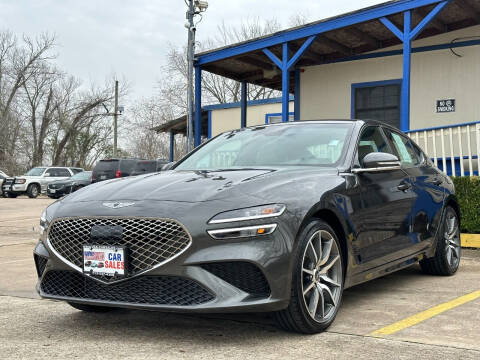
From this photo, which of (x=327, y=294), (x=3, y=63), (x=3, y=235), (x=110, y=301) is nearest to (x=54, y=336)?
(x=110, y=301)

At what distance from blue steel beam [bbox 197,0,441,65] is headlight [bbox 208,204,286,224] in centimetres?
912

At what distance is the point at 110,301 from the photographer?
385 centimetres

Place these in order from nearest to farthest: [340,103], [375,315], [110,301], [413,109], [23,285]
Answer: [110,301] → [375,315] → [23,285] → [413,109] → [340,103]

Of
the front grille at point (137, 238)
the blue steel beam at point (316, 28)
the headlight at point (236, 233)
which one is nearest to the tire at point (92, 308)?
the front grille at point (137, 238)

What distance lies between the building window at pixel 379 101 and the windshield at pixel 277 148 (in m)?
9.81

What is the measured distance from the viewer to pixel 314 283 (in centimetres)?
408

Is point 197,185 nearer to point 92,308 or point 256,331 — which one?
point 256,331

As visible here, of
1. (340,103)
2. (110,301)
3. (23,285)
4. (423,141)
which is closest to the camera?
(110,301)

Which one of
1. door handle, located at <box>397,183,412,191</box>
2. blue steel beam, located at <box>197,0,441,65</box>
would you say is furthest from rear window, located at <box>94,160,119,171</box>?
door handle, located at <box>397,183,412,191</box>

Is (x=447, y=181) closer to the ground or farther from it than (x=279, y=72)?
closer to the ground

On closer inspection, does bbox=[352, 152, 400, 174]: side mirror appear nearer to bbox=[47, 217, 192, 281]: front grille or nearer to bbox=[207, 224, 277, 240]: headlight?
bbox=[207, 224, 277, 240]: headlight

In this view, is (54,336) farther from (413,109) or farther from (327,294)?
(413,109)

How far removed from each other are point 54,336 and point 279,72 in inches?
516

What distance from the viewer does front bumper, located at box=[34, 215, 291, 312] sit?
364cm
